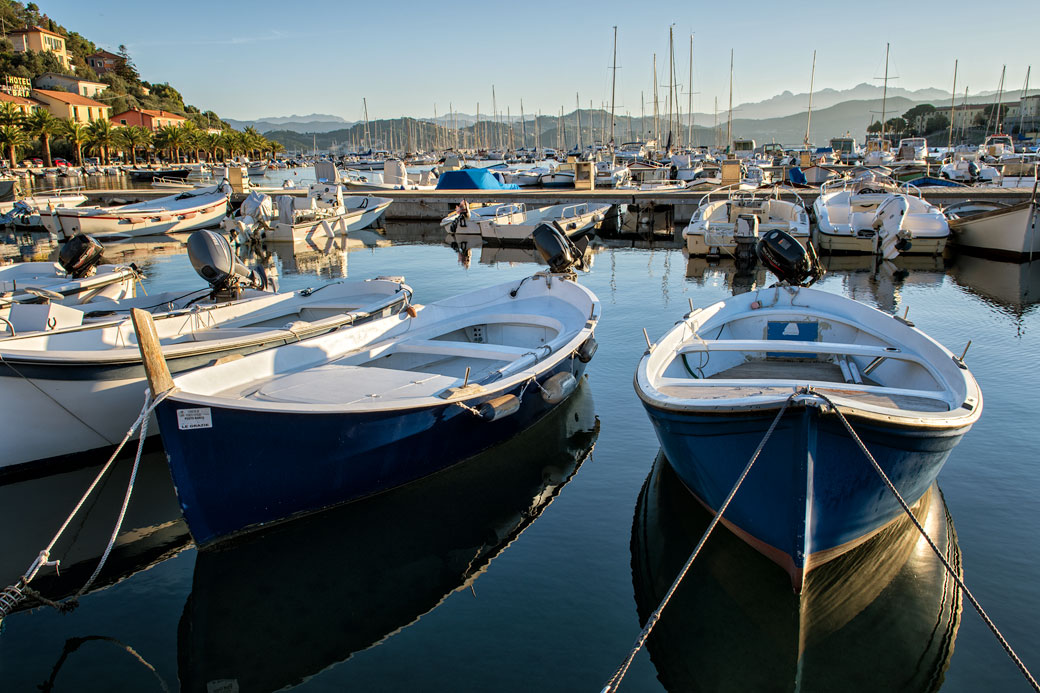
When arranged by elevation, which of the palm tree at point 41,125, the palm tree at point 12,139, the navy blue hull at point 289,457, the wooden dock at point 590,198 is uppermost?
the palm tree at point 41,125

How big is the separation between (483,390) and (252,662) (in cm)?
311

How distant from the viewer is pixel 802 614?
5098 millimetres

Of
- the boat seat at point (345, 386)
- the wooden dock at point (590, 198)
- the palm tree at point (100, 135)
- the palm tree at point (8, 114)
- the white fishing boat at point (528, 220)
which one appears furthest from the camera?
the palm tree at point (100, 135)

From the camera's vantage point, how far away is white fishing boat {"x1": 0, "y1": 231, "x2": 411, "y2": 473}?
24.7ft

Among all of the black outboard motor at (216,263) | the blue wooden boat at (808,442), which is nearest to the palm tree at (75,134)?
the black outboard motor at (216,263)

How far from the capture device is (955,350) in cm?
1186

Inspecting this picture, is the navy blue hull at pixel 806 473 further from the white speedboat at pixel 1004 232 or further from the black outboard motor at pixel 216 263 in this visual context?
the white speedboat at pixel 1004 232

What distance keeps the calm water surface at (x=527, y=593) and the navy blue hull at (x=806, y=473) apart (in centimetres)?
48

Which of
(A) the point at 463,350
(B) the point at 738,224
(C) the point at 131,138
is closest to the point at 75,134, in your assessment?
(C) the point at 131,138

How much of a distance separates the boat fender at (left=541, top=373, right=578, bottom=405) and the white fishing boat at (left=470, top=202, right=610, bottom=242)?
56.9 ft

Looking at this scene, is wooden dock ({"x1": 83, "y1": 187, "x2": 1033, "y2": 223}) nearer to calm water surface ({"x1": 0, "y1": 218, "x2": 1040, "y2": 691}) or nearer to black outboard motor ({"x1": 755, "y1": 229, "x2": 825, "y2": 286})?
black outboard motor ({"x1": 755, "y1": 229, "x2": 825, "y2": 286})

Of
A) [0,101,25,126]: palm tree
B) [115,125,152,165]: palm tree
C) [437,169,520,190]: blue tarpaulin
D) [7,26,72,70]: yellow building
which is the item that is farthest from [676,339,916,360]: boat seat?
[7,26,72,70]: yellow building

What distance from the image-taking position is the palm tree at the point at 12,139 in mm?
60763

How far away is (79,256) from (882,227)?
69.3 feet
